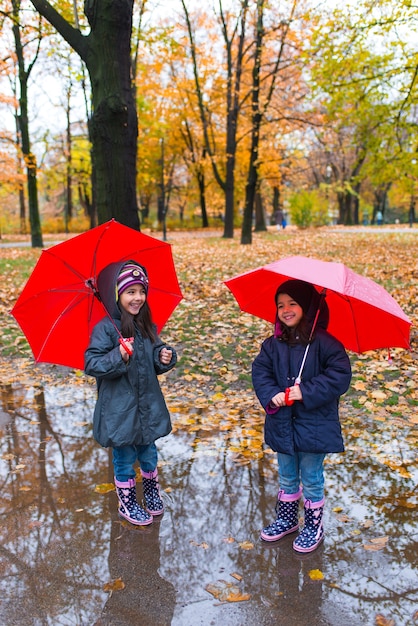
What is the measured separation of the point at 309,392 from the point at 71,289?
1.56 meters

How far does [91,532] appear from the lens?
3.17 meters

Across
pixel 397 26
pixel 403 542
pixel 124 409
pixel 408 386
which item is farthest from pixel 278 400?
pixel 397 26

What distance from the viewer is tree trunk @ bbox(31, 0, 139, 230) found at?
20.4 feet

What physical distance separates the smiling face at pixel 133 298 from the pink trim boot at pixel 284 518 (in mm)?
1361

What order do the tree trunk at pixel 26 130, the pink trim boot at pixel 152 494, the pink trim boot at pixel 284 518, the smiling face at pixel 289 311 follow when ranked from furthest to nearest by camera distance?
the tree trunk at pixel 26 130, the pink trim boot at pixel 152 494, the pink trim boot at pixel 284 518, the smiling face at pixel 289 311

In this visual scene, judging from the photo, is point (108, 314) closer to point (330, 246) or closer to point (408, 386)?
point (408, 386)

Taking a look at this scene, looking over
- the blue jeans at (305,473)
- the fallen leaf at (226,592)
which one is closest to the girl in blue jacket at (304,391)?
the blue jeans at (305,473)

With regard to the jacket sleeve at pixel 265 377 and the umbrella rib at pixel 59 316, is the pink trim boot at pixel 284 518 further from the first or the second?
the umbrella rib at pixel 59 316

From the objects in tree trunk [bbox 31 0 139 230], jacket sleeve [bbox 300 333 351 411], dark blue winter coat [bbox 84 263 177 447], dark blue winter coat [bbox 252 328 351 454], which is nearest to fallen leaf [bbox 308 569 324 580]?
dark blue winter coat [bbox 252 328 351 454]

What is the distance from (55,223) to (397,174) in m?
28.7

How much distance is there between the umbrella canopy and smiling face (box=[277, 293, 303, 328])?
0.43ft

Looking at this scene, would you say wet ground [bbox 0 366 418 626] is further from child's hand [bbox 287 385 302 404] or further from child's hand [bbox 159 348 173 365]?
child's hand [bbox 159 348 173 365]

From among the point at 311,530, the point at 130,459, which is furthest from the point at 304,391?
the point at 130,459

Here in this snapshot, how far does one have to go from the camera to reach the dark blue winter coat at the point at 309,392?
2.85 metres
